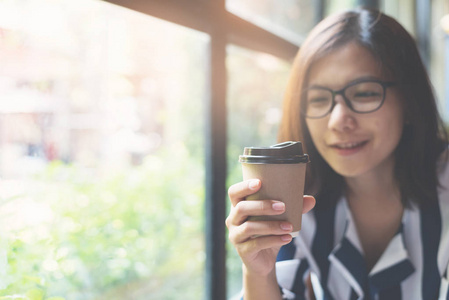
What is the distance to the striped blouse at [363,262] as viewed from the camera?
3.12ft

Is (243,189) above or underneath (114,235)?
above

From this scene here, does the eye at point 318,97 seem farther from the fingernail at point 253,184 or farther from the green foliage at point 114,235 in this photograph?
the green foliage at point 114,235

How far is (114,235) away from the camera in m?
1.07

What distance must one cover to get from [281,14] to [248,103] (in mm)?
590

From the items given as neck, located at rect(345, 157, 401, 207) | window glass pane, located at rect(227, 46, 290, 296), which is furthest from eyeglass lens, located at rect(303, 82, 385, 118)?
window glass pane, located at rect(227, 46, 290, 296)

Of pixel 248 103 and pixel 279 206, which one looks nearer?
pixel 279 206

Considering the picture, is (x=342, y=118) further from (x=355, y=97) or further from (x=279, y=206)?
(x=279, y=206)

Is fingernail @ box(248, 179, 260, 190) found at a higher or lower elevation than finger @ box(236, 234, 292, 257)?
higher

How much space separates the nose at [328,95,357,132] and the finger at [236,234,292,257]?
33 centimetres

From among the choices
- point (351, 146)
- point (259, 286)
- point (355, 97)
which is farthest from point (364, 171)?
point (259, 286)

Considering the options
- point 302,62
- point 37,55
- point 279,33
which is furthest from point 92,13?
point 279,33

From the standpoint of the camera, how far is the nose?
812 mm

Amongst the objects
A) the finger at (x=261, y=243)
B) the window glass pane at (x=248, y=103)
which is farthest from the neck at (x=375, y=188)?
the finger at (x=261, y=243)

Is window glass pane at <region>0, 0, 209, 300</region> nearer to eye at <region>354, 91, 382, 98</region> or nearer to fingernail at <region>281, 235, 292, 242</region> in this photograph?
fingernail at <region>281, 235, 292, 242</region>
